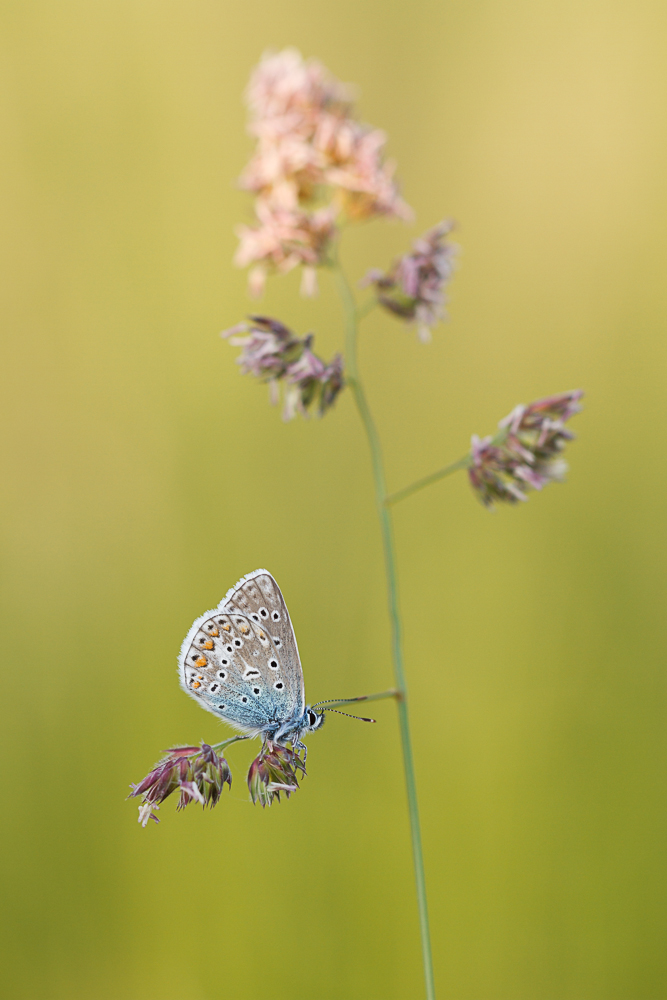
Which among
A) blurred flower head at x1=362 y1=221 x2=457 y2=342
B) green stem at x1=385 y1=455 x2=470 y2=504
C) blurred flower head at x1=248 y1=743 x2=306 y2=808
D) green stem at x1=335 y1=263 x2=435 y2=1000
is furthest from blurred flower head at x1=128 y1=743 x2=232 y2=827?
blurred flower head at x1=362 y1=221 x2=457 y2=342

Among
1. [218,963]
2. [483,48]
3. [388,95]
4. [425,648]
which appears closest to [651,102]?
[483,48]

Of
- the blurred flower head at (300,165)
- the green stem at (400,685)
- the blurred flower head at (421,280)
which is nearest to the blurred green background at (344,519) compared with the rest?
the green stem at (400,685)

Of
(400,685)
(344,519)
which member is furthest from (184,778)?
(344,519)

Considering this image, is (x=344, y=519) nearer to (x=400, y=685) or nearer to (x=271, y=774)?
(x=400, y=685)

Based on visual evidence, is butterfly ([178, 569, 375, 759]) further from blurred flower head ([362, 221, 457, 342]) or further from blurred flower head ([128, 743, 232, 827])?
blurred flower head ([362, 221, 457, 342])

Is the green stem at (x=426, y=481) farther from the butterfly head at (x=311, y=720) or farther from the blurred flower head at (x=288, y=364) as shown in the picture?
the butterfly head at (x=311, y=720)
